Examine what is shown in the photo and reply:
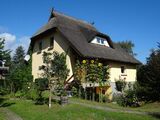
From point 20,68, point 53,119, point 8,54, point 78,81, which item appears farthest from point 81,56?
point 53,119

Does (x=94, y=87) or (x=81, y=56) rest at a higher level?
(x=81, y=56)

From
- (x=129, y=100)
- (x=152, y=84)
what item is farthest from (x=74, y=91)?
(x=152, y=84)

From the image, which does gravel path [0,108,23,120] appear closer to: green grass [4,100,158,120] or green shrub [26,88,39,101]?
green grass [4,100,158,120]

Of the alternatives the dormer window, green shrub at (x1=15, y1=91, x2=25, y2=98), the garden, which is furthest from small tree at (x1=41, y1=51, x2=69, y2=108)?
the dormer window

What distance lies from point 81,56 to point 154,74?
23.4ft

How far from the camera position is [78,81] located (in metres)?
26.6

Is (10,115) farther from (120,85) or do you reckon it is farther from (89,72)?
(120,85)

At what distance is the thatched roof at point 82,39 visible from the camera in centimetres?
2892

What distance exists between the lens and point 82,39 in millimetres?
31578

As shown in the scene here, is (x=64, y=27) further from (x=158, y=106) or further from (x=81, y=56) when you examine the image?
(x=158, y=106)

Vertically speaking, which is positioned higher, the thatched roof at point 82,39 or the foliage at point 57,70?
the thatched roof at point 82,39

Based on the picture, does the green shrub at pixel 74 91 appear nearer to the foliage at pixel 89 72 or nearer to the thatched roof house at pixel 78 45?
the foliage at pixel 89 72

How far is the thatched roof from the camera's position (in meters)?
28.9

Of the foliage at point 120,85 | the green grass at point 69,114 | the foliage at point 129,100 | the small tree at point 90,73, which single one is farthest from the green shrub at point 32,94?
the foliage at point 120,85
